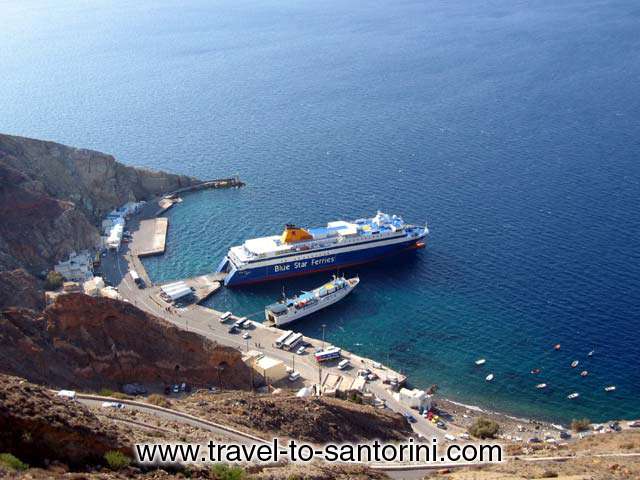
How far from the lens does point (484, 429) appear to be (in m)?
61.1

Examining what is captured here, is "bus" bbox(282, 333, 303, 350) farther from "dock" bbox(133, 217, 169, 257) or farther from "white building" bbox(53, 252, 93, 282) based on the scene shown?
"dock" bbox(133, 217, 169, 257)

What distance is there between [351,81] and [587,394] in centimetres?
13388

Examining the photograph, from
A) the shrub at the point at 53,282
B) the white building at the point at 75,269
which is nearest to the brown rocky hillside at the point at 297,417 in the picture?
the shrub at the point at 53,282

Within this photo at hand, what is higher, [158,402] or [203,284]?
[203,284]

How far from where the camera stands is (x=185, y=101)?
17950 centimetres

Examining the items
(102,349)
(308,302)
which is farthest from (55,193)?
(102,349)

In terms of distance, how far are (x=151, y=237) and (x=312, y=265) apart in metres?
26.9

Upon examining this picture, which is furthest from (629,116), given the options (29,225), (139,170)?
(29,225)

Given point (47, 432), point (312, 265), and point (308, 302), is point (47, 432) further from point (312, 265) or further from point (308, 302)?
point (312, 265)

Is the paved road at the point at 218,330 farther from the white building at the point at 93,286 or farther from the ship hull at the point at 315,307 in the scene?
the ship hull at the point at 315,307

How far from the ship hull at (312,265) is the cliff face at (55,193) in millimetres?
23359

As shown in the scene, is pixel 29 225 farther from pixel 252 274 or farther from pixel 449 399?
pixel 449 399

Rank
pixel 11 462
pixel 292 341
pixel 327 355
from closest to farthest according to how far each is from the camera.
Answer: pixel 11 462
pixel 327 355
pixel 292 341

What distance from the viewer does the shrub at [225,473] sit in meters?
32.6
